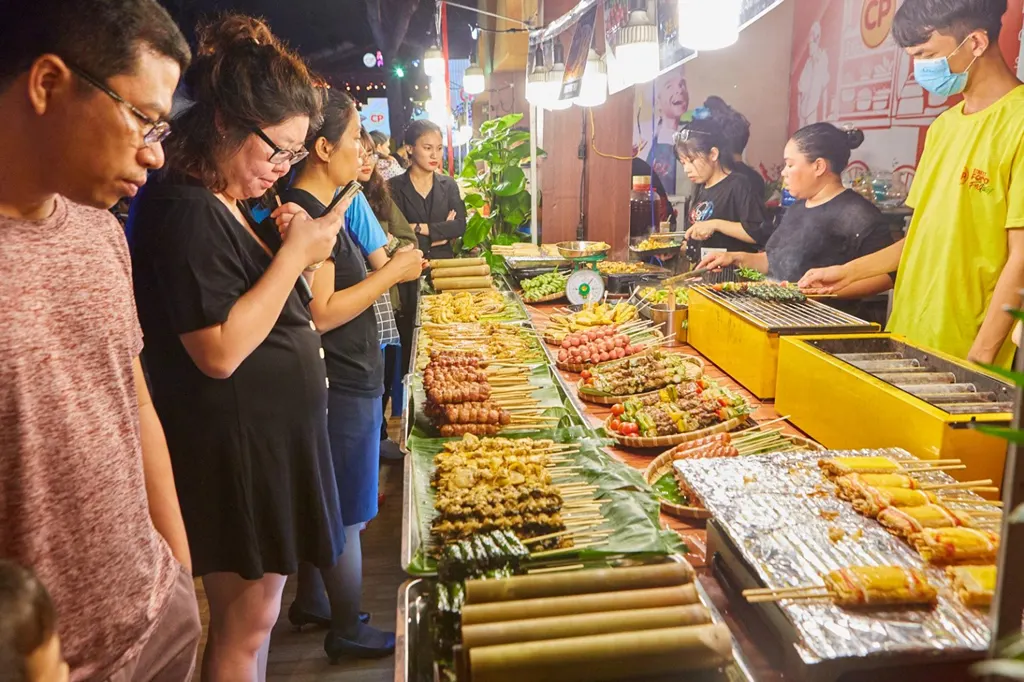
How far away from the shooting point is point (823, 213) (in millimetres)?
5125

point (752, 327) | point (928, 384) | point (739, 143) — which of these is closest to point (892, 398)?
point (928, 384)

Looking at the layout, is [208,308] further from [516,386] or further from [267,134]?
[516,386]

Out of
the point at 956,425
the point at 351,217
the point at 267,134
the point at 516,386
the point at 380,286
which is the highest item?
the point at 267,134

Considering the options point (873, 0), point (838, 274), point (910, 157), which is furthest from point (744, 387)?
point (873, 0)

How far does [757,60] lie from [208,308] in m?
11.2

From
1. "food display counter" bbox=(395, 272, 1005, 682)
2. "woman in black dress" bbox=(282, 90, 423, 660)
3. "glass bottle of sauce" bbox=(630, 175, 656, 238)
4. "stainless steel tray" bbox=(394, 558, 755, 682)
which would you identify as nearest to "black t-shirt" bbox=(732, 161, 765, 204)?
"glass bottle of sauce" bbox=(630, 175, 656, 238)

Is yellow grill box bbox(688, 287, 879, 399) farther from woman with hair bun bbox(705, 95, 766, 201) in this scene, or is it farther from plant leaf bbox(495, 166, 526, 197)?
plant leaf bbox(495, 166, 526, 197)

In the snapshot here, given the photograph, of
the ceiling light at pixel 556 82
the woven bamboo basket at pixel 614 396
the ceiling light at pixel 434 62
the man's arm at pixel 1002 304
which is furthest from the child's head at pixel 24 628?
the ceiling light at pixel 434 62

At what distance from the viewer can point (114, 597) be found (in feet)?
5.16

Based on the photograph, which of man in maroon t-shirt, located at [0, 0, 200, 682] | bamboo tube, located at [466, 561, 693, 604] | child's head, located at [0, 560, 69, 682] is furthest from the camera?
bamboo tube, located at [466, 561, 693, 604]

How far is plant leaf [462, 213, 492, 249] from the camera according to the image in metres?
7.97

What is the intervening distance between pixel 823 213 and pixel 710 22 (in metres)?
2.62

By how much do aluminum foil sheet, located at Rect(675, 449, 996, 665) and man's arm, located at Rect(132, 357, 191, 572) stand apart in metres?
1.52

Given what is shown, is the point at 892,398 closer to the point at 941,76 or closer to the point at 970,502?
the point at 970,502
